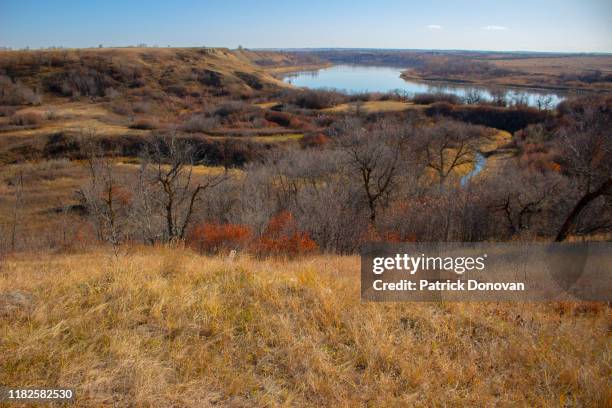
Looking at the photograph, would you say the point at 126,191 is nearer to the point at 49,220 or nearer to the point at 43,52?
the point at 49,220

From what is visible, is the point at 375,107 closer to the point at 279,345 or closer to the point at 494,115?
the point at 494,115

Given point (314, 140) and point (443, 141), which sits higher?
point (443, 141)

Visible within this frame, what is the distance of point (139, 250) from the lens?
7.93 m

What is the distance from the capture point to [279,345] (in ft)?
12.6

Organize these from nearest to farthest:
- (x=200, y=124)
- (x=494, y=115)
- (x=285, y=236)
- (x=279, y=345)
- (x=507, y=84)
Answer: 1. (x=279, y=345)
2. (x=285, y=236)
3. (x=200, y=124)
4. (x=494, y=115)
5. (x=507, y=84)

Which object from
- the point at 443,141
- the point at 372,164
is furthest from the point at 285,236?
the point at 443,141

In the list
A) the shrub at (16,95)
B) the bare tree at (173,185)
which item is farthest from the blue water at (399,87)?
the bare tree at (173,185)

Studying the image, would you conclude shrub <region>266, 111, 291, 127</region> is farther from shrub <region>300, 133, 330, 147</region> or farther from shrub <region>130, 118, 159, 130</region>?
shrub <region>130, 118, 159, 130</region>

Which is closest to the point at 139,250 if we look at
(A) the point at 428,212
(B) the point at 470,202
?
(A) the point at 428,212

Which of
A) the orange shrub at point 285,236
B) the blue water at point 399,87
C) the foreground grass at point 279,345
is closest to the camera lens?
the foreground grass at point 279,345

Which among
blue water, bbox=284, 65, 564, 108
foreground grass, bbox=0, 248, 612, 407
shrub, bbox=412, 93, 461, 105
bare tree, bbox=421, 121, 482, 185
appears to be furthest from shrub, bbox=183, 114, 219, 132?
foreground grass, bbox=0, 248, 612, 407

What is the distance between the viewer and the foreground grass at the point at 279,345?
3.18m

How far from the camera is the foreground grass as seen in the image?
10.4ft

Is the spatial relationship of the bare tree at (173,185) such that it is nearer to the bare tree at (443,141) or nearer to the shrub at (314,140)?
the shrub at (314,140)
